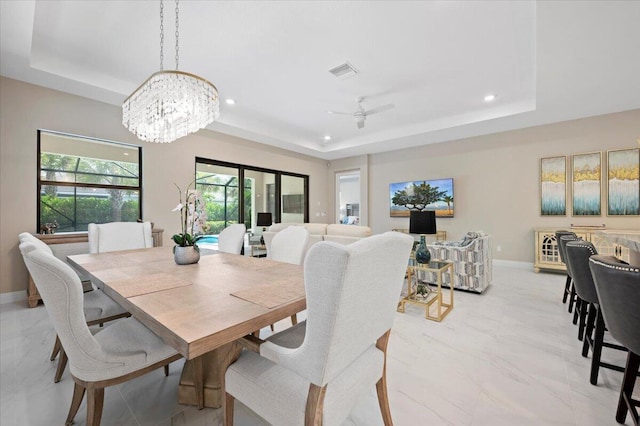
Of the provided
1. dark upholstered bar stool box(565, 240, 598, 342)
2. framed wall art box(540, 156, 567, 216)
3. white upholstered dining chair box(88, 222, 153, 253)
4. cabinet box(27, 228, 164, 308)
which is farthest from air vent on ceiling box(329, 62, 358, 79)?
framed wall art box(540, 156, 567, 216)

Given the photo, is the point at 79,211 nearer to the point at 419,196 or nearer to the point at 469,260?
the point at 469,260

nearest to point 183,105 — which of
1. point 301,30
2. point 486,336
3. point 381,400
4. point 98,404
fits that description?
point 301,30

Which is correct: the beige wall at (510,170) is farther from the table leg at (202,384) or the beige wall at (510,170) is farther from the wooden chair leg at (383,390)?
the table leg at (202,384)

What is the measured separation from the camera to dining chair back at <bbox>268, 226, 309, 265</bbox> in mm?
2400

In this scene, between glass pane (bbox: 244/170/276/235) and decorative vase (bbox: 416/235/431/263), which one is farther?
glass pane (bbox: 244/170/276/235)

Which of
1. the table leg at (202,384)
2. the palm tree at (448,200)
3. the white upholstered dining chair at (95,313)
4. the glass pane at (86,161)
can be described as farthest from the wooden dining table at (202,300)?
the palm tree at (448,200)

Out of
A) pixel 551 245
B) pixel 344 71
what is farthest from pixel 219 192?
pixel 551 245

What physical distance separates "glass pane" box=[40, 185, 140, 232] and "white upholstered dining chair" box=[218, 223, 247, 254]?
2.34 meters

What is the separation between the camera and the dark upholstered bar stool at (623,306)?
3.87 ft

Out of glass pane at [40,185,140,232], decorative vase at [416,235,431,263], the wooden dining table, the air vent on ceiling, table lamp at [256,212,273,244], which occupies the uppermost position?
the air vent on ceiling

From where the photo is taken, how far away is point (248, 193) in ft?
20.1

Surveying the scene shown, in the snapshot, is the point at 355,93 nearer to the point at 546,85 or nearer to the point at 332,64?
the point at 332,64

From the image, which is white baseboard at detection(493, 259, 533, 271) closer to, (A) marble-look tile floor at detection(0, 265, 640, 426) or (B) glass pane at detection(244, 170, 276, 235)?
(A) marble-look tile floor at detection(0, 265, 640, 426)

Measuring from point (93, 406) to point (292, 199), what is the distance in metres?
6.17
